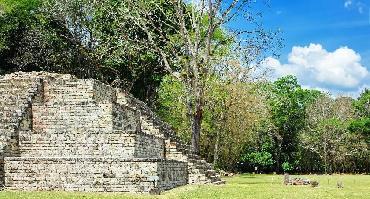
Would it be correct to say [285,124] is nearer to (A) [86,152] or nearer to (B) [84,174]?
(A) [86,152]

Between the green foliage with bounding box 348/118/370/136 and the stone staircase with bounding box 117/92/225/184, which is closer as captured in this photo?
the stone staircase with bounding box 117/92/225/184

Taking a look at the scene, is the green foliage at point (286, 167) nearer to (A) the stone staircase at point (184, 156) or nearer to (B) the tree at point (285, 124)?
(B) the tree at point (285, 124)

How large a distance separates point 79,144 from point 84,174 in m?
2.12

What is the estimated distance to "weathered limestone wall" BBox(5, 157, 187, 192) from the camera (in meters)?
16.0

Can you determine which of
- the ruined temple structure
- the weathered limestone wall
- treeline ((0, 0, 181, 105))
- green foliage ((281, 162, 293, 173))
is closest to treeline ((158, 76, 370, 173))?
green foliage ((281, 162, 293, 173))

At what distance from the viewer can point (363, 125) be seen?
164ft

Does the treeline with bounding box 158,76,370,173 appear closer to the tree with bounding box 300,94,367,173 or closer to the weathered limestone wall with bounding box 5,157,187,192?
the tree with bounding box 300,94,367,173

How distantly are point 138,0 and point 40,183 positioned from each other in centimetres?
1506

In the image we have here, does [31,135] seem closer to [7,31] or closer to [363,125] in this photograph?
[7,31]

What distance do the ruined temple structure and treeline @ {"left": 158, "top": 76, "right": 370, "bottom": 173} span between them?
60.5ft

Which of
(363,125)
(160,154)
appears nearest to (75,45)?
(160,154)

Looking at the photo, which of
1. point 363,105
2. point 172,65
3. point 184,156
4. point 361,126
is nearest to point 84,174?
point 184,156

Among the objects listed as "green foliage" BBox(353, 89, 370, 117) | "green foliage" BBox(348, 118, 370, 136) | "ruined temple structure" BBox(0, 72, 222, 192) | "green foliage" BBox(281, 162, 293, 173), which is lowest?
"green foliage" BBox(281, 162, 293, 173)

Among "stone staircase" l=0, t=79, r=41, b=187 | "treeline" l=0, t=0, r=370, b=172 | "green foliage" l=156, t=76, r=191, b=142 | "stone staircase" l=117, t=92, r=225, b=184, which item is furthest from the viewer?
"green foliage" l=156, t=76, r=191, b=142
